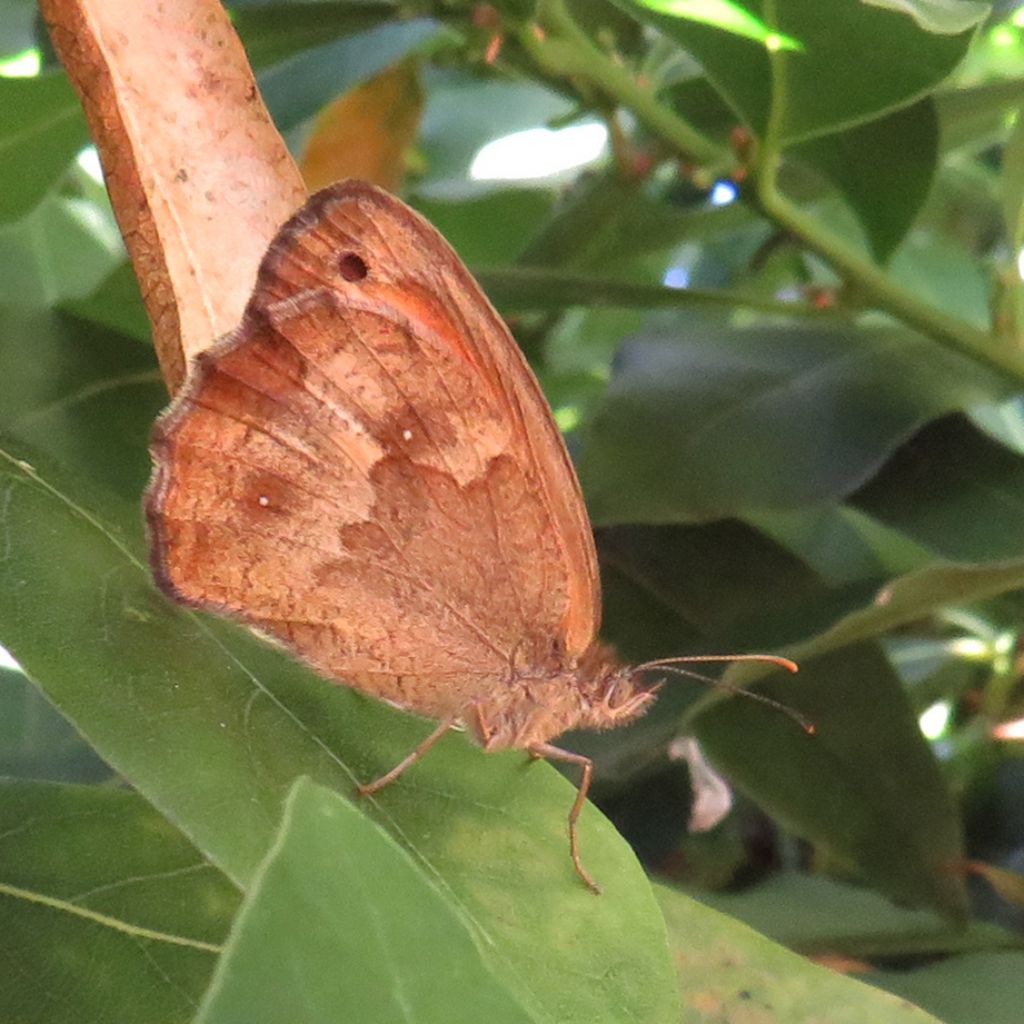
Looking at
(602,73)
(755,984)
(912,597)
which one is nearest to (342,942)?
(755,984)

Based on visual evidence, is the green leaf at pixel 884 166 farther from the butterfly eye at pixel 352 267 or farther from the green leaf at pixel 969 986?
the green leaf at pixel 969 986

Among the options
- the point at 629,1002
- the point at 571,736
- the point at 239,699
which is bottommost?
the point at 571,736

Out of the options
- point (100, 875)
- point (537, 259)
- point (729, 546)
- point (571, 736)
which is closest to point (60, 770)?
point (100, 875)

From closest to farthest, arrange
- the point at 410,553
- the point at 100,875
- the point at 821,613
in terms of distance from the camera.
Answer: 1. the point at 100,875
2. the point at 410,553
3. the point at 821,613

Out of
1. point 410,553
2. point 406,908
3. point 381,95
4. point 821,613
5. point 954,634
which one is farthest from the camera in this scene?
point 381,95

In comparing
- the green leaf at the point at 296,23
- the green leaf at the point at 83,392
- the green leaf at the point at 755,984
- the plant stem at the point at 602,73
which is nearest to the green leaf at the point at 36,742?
the green leaf at the point at 83,392

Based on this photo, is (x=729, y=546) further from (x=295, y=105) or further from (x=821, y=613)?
(x=295, y=105)

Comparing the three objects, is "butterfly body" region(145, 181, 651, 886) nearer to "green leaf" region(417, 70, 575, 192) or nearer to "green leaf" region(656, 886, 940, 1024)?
Result: "green leaf" region(656, 886, 940, 1024)
